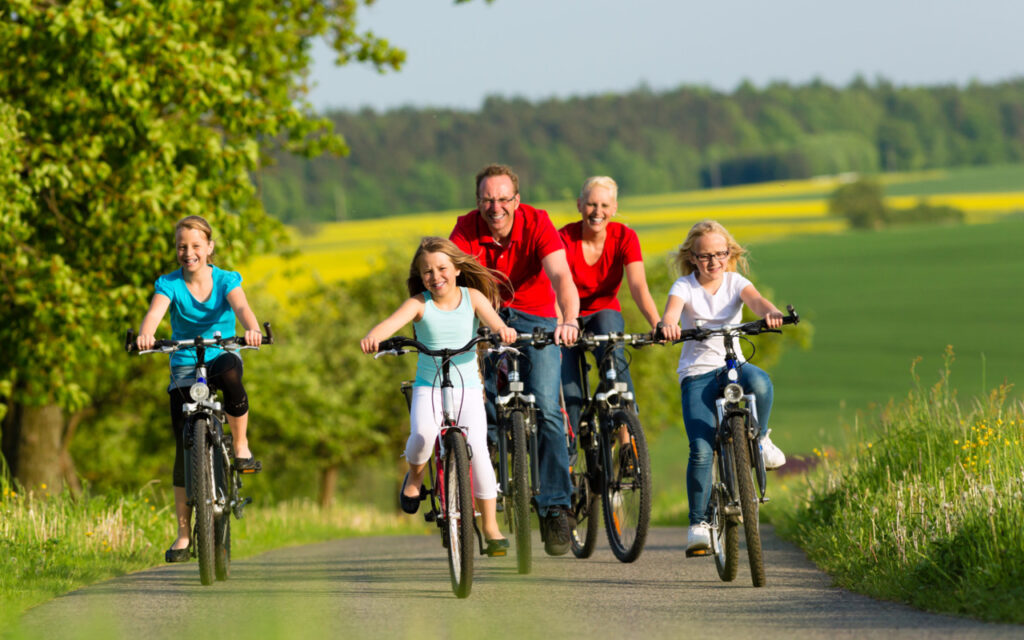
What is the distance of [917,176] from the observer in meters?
107

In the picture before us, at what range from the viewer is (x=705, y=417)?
7398 mm

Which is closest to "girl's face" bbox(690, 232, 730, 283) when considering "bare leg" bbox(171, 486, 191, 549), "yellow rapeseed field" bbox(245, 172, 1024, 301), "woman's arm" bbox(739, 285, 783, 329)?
"woman's arm" bbox(739, 285, 783, 329)

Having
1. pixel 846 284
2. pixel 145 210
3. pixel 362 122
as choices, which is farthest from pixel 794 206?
pixel 145 210

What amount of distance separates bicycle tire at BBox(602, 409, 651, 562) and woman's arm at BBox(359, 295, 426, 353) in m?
1.41

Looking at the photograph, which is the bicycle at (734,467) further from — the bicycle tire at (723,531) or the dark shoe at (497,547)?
the dark shoe at (497,547)

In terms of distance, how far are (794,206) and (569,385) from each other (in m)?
91.6

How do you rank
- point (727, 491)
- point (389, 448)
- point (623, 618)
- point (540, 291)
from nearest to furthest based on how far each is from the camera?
1. point (623, 618)
2. point (727, 491)
3. point (540, 291)
4. point (389, 448)

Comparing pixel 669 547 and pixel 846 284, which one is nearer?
pixel 669 547

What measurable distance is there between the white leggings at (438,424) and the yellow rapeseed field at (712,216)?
61893 millimetres

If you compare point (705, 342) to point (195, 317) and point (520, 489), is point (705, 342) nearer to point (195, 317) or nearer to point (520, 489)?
point (520, 489)

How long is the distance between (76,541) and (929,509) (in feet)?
17.5

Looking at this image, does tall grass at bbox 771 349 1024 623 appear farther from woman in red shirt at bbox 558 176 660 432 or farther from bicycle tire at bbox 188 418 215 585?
bicycle tire at bbox 188 418 215 585

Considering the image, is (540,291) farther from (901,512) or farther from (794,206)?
(794,206)

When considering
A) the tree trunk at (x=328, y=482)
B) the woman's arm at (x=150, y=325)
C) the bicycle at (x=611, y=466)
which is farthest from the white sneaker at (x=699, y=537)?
the tree trunk at (x=328, y=482)
